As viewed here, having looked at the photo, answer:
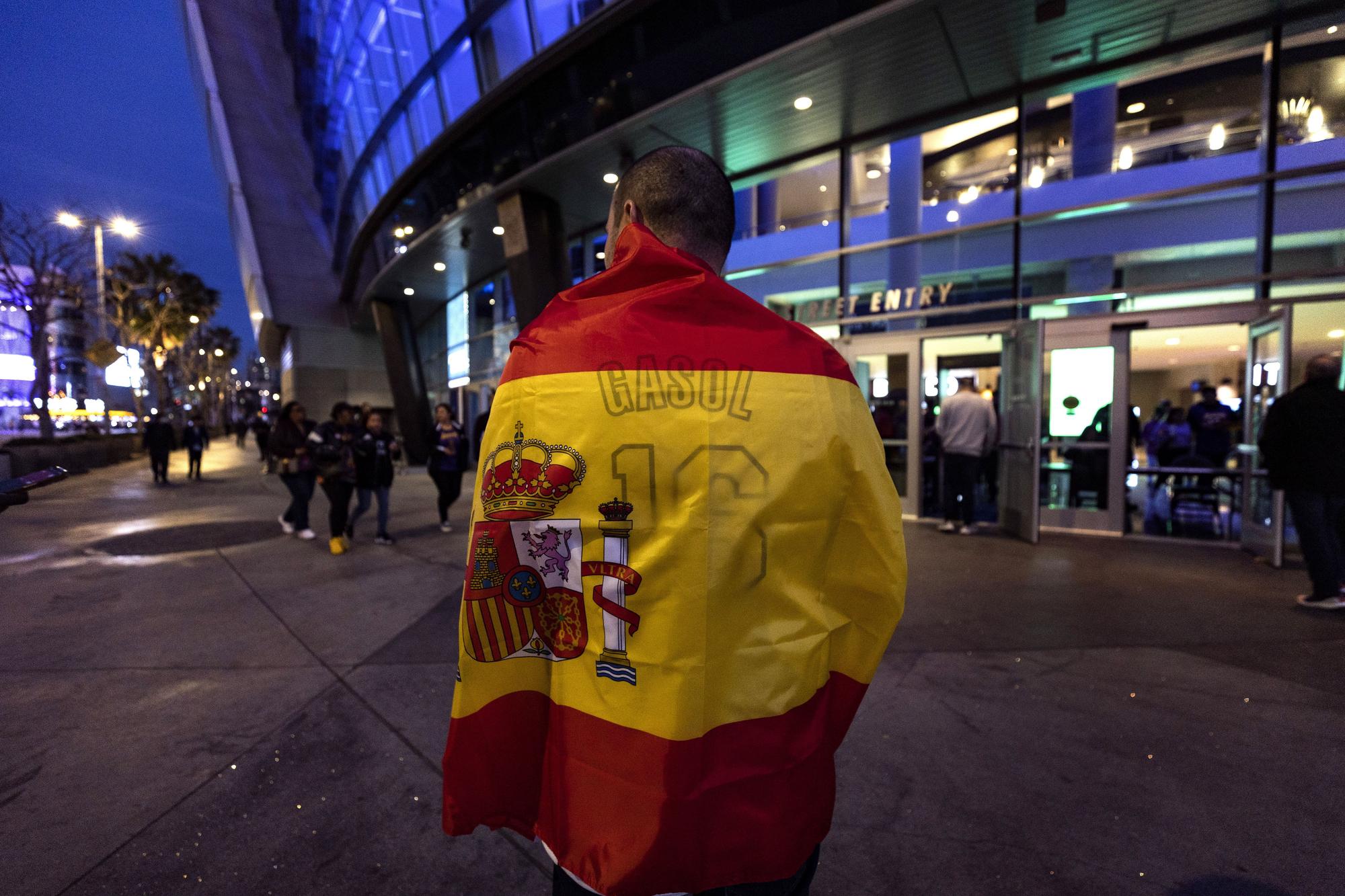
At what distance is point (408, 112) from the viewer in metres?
14.7

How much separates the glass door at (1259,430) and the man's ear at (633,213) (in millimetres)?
8455

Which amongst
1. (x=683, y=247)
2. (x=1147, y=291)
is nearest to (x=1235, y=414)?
(x=1147, y=291)

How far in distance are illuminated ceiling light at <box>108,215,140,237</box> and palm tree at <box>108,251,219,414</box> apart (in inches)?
135

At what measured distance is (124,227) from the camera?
845 inches

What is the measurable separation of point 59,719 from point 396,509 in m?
7.67

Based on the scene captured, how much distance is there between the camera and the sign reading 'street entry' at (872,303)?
30.5 feet

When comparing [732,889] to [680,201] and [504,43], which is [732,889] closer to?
[680,201]

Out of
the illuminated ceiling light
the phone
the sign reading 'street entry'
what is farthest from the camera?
the illuminated ceiling light

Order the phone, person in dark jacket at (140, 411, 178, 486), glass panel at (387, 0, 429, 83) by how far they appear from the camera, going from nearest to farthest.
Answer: the phone, glass panel at (387, 0, 429, 83), person in dark jacket at (140, 411, 178, 486)

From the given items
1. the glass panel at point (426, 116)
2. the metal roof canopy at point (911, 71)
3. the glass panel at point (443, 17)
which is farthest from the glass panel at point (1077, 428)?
the glass panel at point (426, 116)

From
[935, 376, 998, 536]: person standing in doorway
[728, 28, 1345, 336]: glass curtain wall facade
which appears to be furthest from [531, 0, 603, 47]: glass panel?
[935, 376, 998, 536]: person standing in doorway

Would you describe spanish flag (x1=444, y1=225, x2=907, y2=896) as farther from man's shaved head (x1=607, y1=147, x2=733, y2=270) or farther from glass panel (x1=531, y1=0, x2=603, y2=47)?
glass panel (x1=531, y1=0, x2=603, y2=47)

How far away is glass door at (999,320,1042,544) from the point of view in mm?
7746

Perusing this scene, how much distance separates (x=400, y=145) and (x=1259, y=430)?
18.4m
